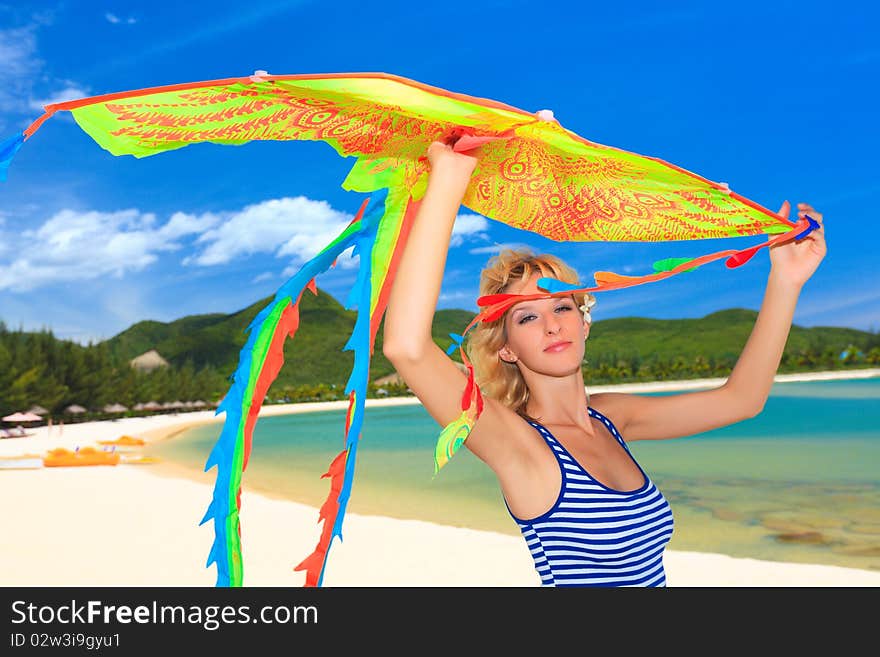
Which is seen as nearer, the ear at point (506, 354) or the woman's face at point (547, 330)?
the woman's face at point (547, 330)

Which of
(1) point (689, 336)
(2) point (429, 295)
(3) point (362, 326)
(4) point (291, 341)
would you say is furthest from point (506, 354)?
(1) point (689, 336)

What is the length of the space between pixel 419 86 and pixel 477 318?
651mm

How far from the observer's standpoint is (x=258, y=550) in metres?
8.15

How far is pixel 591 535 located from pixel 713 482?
47.1ft

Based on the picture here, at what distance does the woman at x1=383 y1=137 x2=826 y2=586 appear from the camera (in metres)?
1.64

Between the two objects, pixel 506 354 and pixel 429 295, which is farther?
pixel 506 354

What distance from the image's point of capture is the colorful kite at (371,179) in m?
1.77

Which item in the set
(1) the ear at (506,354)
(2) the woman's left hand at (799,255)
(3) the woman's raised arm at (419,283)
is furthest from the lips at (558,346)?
(2) the woman's left hand at (799,255)

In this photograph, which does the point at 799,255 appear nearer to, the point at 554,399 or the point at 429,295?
the point at 554,399

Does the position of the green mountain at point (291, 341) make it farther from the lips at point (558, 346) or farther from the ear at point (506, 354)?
the lips at point (558, 346)

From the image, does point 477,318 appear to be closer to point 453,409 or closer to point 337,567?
point 453,409

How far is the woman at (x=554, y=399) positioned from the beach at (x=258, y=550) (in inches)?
142

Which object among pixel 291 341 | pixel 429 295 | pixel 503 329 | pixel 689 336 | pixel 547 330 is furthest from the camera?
pixel 689 336

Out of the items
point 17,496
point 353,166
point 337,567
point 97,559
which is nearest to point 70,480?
point 17,496
